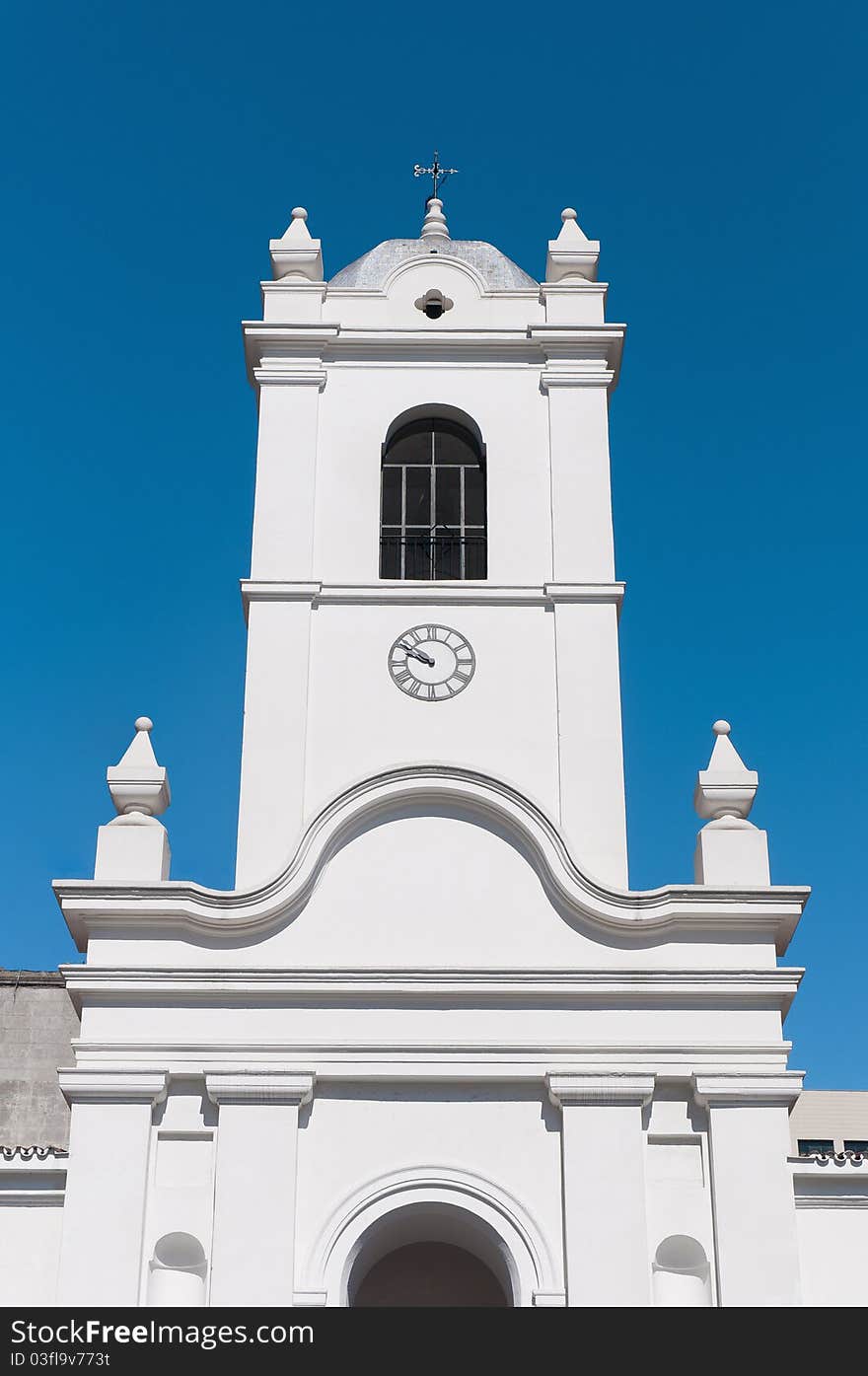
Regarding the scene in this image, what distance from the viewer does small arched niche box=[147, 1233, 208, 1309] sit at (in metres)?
18.0

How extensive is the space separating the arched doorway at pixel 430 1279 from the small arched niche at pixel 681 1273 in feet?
10.6

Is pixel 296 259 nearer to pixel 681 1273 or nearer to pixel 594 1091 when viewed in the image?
pixel 594 1091

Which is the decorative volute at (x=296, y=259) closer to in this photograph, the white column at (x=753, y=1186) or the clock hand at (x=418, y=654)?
the clock hand at (x=418, y=654)

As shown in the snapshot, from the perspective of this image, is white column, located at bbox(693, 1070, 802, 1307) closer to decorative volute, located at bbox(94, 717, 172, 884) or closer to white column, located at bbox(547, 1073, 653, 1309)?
white column, located at bbox(547, 1073, 653, 1309)

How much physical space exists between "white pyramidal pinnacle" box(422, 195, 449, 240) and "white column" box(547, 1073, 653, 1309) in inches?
481

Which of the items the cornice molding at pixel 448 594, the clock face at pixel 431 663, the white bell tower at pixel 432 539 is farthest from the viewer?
the cornice molding at pixel 448 594

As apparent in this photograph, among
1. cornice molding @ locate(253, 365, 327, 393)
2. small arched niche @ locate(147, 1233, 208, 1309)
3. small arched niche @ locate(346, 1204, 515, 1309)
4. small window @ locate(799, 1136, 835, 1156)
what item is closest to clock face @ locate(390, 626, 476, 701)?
cornice molding @ locate(253, 365, 327, 393)

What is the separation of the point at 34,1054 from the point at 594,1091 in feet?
54.4

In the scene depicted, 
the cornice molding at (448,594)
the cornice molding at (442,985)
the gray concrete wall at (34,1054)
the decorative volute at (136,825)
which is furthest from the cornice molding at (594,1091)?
the gray concrete wall at (34,1054)

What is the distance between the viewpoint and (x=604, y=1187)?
59.9 ft

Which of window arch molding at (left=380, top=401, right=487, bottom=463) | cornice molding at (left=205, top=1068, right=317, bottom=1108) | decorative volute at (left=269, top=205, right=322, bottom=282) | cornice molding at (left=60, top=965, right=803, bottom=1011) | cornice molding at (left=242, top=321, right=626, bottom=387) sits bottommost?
cornice molding at (left=205, top=1068, right=317, bottom=1108)

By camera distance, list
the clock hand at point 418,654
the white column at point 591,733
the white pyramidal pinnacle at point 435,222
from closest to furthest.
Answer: the white column at point 591,733 → the clock hand at point 418,654 → the white pyramidal pinnacle at point 435,222

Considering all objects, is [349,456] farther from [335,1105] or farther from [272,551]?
[335,1105]

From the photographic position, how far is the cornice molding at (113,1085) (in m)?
18.5
